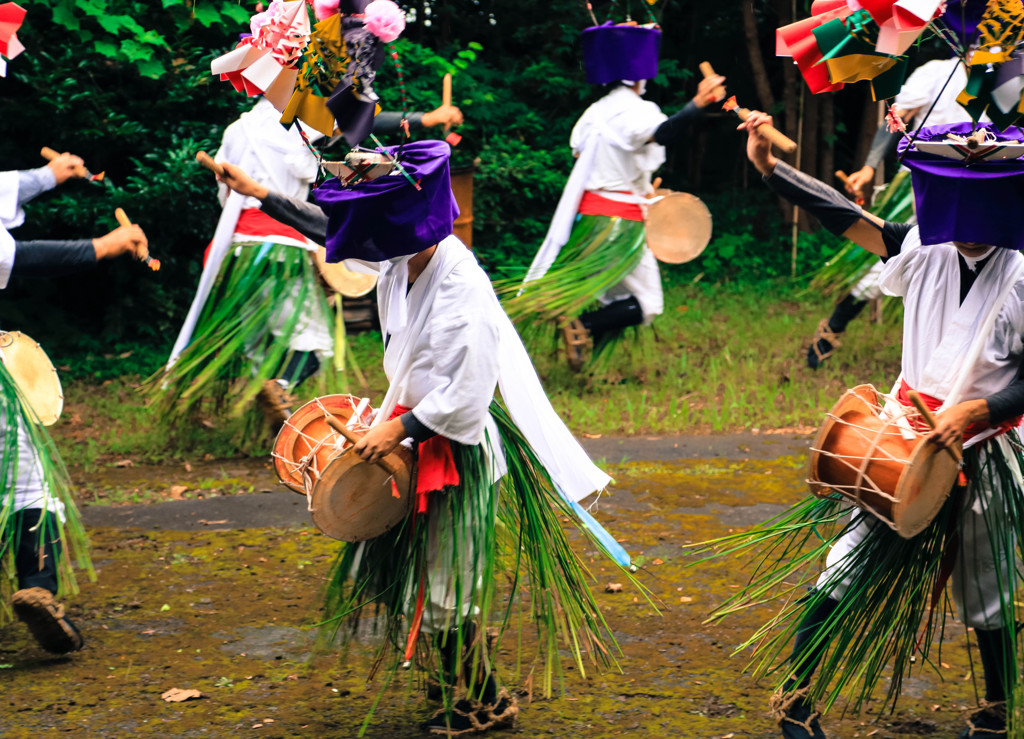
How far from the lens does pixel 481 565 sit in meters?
2.87

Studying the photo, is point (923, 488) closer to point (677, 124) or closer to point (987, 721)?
point (987, 721)

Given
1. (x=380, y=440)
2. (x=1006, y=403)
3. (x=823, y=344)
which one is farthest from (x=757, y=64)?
(x=380, y=440)

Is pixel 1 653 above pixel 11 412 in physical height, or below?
below

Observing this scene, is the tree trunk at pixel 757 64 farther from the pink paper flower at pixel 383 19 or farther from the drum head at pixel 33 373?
the pink paper flower at pixel 383 19

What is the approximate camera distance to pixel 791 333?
8.18 metres

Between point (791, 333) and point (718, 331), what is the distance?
54 cm

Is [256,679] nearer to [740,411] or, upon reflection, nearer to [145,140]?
[740,411]

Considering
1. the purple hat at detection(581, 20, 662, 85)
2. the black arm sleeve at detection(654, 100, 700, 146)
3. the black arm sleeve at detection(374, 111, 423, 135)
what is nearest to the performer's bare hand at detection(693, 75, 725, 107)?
the black arm sleeve at detection(654, 100, 700, 146)

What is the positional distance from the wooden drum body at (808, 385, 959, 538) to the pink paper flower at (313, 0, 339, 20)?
156 centimetres

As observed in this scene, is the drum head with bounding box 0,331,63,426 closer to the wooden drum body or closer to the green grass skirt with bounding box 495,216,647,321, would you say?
the wooden drum body

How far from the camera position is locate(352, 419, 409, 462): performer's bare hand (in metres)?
2.74

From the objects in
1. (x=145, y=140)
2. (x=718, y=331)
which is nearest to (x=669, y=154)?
(x=718, y=331)

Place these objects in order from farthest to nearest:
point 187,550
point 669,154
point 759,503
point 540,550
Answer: point 669,154 → point 759,503 → point 187,550 → point 540,550

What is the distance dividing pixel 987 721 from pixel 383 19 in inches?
91.8
